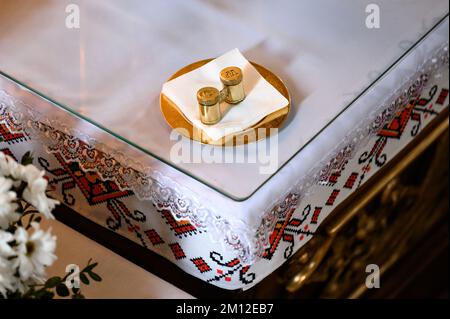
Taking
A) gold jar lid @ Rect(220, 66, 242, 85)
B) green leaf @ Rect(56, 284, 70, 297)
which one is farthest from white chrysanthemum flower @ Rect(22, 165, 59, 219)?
gold jar lid @ Rect(220, 66, 242, 85)

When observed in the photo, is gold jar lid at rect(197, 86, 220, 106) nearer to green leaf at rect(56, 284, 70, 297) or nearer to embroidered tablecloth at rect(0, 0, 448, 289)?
embroidered tablecloth at rect(0, 0, 448, 289)

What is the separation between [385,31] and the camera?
1.21m

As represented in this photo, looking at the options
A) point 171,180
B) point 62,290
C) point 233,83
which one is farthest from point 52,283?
point 233,83

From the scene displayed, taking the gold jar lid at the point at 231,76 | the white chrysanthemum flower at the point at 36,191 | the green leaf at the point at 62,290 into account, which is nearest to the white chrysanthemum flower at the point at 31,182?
the white chrysanthemum flower at the point at 36,191

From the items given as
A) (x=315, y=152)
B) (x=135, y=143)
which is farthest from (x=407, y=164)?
(x=135, y=143)

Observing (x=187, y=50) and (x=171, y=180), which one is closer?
(x=171, y=180)

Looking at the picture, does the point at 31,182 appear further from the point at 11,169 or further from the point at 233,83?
the point at 233,83

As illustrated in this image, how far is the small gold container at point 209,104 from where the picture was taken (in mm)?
1033

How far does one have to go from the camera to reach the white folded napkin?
3.47 feet

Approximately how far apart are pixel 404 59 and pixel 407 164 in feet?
0.89

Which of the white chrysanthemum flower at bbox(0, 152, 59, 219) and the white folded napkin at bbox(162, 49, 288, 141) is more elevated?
the white folded napkin at bbox(162, 49, 288, 141)

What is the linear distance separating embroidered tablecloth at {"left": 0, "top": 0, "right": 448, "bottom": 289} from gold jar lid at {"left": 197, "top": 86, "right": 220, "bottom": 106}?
0.07m

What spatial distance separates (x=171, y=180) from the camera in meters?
1.04

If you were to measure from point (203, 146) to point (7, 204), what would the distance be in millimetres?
353
